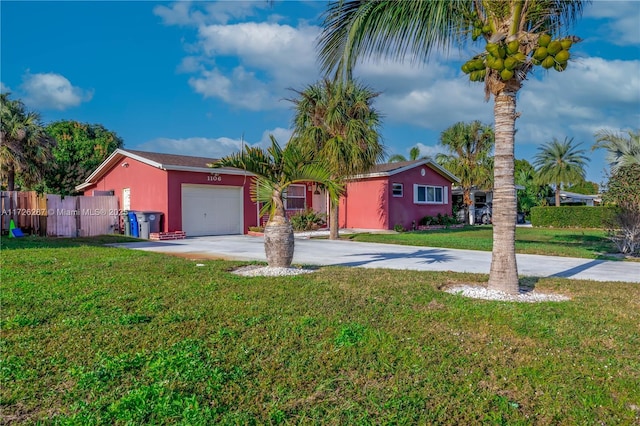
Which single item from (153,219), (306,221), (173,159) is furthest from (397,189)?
(153,219)

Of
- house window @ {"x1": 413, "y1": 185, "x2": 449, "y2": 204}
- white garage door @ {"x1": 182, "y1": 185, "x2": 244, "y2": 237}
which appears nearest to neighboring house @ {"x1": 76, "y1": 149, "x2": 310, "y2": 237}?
white garage door @ {"x1": 182, "y1": 185, "x2": 244, "y2": 237}

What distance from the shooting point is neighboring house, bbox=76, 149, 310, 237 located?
691 inches

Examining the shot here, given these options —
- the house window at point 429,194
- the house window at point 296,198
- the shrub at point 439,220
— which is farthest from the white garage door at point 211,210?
the shrub at point 439,220

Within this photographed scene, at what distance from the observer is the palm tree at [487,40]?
17.8ft

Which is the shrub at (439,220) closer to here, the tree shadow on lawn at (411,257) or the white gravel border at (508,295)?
the tree shadow on lawn at (411,257)

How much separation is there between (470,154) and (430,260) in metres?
21.0

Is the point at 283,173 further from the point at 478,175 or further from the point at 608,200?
the point at 478,175

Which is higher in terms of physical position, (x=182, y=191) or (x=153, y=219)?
(x=182, y=191)

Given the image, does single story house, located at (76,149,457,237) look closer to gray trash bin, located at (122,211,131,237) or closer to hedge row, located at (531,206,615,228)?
gray trash bin, located at (122,211,131,237)

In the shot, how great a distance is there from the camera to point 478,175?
28.5 m

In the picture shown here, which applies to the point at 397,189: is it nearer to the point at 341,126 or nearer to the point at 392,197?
the point at 392,197

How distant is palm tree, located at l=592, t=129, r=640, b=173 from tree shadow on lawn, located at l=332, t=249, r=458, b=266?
5.44 m

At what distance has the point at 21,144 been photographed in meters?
18.9

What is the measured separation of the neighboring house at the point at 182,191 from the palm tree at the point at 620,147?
13.0 metres
